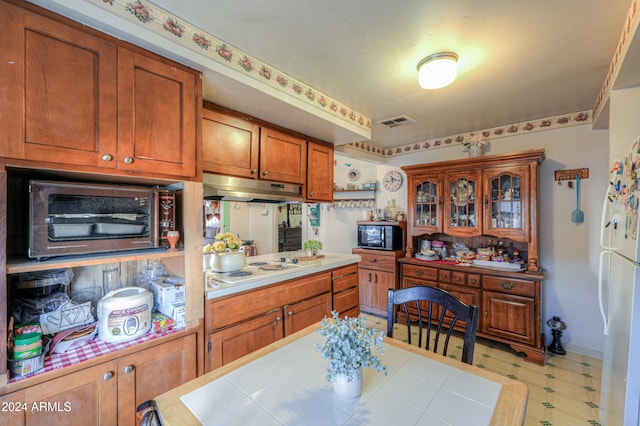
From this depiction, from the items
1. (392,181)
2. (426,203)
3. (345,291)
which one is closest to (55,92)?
(345,291)

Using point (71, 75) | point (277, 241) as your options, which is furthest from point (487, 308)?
point (71, 75)

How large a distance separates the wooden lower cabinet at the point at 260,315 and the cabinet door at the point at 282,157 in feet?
3.02

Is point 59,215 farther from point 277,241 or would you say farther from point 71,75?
point 277,241

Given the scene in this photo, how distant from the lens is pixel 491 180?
2910 millimetres

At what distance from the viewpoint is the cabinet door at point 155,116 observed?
4.18 ft

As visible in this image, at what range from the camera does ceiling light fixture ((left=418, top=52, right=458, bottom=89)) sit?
5.45 ft

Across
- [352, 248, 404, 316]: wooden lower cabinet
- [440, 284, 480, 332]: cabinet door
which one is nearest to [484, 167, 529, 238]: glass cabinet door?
Answer: [440, 284, 480, 332]: cabinet door

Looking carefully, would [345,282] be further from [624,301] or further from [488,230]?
[624,301]

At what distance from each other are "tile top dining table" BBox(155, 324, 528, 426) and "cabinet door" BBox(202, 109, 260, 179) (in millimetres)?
1348

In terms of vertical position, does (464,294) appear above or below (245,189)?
below

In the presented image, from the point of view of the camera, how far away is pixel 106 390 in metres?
1.23

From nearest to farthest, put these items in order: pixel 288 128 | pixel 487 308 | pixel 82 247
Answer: pixel 82 247, pixel 288 128, pixel 487 308

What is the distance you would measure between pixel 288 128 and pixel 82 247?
68.2 inches

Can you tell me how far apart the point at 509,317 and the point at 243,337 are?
2581 mm
